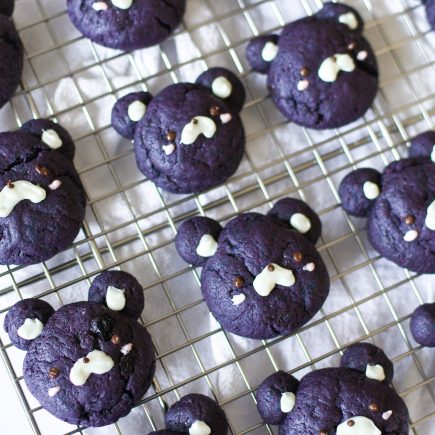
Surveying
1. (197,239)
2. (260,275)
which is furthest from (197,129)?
(260,275)

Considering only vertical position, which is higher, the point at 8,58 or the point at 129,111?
the point at 8,58

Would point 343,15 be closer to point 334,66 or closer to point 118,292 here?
point 334,66

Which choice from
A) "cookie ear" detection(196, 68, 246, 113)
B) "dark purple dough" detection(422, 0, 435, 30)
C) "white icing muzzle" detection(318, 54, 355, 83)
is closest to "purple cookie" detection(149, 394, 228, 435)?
"cookie ear" detection(196, 68, 246, 113)

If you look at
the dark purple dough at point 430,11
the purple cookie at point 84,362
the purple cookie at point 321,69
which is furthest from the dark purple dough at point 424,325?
the dark purple dough at point 430,11

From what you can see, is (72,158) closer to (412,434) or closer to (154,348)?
(154,348)

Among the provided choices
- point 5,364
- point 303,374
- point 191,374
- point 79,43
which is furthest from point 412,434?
point 79,43

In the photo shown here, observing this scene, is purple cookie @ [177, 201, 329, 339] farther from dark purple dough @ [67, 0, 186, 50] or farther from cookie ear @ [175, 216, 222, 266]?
dark purple dough @ [67, 0, 186, 50]
